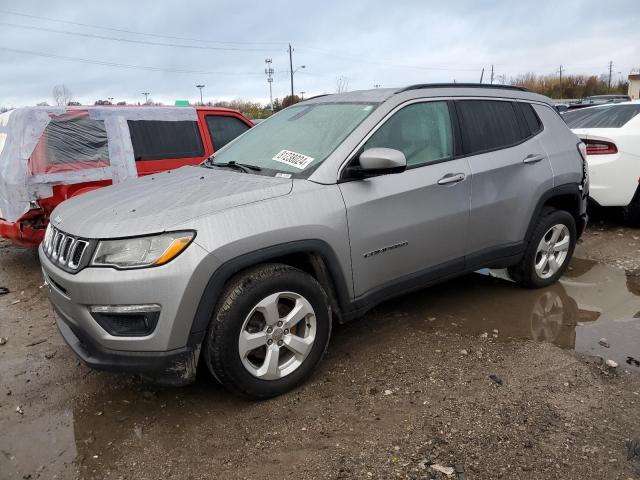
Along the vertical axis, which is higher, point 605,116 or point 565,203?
point 605,116

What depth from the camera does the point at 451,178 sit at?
3.45 m

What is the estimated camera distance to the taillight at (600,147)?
6.00 meters

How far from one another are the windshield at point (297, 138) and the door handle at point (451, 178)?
0.69 metres

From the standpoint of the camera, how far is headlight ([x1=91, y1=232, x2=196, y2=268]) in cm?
241

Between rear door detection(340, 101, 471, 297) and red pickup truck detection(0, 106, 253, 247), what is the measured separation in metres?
3.50

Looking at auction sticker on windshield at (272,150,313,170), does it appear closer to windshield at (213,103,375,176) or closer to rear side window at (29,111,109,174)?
windshield at (213,103,375,176)

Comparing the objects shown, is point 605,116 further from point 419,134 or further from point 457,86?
point 419,134

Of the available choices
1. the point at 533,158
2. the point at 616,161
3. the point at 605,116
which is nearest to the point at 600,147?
the point at 616,161

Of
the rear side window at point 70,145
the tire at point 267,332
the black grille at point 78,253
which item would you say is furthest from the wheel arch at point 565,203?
the rear side window at point 70,145

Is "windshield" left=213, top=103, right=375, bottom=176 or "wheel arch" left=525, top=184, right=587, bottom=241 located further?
"wheel arch" left=525, top=184, right=587, bottom=241

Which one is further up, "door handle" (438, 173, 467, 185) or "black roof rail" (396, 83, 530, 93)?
"black roof rail" (396, 83, 530, 93)

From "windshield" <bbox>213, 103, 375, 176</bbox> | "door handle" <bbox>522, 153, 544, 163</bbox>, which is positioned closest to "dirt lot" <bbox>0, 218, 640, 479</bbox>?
"door handle" <bbox>522, 153, 544, 163</bbox>

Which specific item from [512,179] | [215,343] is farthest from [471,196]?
[215,343]

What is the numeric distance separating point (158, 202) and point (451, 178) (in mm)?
1957
